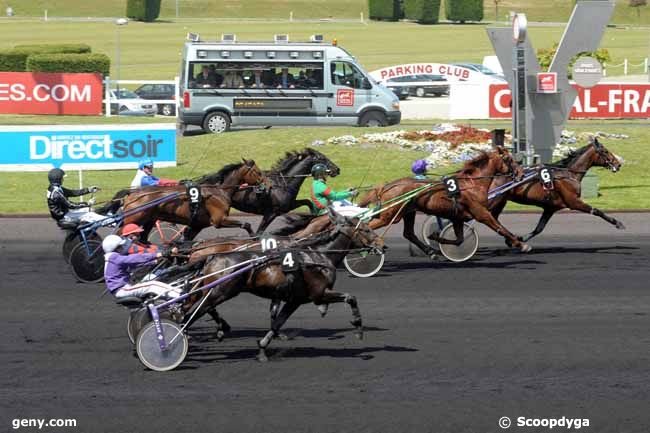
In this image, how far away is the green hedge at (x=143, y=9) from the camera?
77875 millimetres

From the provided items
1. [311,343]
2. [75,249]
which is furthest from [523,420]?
[75,249]

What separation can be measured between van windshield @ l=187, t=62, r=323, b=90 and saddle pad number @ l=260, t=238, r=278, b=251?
20.2 meters

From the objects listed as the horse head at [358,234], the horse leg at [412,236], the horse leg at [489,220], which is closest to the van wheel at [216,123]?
the horse leg at [412,236]

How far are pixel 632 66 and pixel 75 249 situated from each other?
47.1 metres

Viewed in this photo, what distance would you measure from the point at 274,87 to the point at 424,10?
49.4m

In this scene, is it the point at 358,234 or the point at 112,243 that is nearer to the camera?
the point at 112,243

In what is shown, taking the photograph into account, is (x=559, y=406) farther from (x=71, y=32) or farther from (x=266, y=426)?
(x=71, y=32)

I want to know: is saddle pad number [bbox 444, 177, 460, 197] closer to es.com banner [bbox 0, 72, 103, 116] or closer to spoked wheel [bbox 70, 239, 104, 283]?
spoked wheel [bbox 70, 239, 104, 283]

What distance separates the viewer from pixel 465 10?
78000 mm

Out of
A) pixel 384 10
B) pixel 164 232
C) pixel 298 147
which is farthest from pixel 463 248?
pixel 384 10

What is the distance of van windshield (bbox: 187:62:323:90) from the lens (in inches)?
1182

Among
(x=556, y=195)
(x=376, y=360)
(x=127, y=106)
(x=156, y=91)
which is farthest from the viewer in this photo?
(x=156, y=91)

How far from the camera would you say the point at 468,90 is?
3366 cm

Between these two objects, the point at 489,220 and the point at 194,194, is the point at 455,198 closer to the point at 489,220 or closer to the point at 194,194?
the point at 489,220
